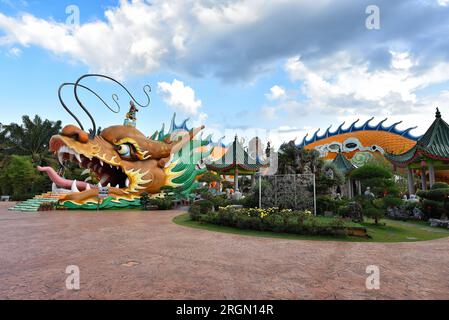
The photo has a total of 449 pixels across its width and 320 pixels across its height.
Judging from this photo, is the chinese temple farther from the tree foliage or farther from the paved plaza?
the tree foliage

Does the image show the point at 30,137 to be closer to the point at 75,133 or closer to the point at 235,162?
the point at 75,133

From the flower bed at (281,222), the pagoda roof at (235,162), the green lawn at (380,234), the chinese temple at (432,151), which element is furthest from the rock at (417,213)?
the pagoda roof at (235,162)

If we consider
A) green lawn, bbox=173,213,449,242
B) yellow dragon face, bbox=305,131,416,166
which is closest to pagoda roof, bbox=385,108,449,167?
green lawn, bbox=173,213,449,242

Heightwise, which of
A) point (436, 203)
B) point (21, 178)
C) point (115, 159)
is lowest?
point (436, 203)

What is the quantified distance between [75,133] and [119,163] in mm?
3433

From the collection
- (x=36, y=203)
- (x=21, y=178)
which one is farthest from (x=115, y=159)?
(x=21, y=178)

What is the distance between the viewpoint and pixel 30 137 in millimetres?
35531

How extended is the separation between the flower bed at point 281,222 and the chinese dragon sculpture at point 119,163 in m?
9.76

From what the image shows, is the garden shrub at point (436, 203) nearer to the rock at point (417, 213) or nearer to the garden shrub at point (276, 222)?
the rock at point (417, 213)

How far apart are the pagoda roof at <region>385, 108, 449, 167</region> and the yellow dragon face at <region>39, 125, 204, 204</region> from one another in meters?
17.3

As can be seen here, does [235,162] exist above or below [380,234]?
above

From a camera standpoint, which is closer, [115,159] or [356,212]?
[356,212]
